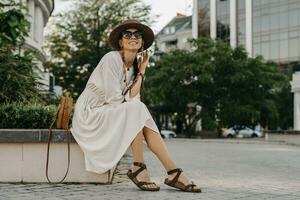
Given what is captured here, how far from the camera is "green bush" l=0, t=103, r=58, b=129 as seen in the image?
A: 6383 mm

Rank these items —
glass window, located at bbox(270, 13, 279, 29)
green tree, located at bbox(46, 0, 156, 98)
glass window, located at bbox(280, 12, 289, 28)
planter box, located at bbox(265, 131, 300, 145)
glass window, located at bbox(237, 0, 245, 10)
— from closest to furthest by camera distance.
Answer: planter box, located at bbox(265, 131, 300, 145), green tree, located at bbox(46, 0, 156, 98), glass window, located at bbox(280, 12, 289, 28), glass window, located at bbox(270, 13, 279, 29), glass window, located at bbox(237, 0, 245, 10)

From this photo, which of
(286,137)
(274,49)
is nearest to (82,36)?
(286,137)

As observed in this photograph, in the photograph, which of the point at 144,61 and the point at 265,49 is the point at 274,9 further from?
the point at 144,61

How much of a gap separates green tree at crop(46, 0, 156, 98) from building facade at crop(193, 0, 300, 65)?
22486 mm

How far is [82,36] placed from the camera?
1446 inches

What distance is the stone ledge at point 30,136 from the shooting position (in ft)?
19.2

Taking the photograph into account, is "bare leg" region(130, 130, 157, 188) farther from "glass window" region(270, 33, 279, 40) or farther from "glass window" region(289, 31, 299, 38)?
"glass window" region(270, 33, 279, 40)

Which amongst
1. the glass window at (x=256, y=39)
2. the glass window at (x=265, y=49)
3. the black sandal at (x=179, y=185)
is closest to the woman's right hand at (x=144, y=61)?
the black sandal at (x=179, y=185)

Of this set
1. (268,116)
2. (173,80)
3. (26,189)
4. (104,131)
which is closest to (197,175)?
(104,131)

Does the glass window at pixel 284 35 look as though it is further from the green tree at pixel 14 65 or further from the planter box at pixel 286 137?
the green tree at pixel 14 65

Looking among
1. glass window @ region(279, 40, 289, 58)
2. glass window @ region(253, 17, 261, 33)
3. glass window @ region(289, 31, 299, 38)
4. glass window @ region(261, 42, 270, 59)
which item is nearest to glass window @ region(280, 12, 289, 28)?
glass window @ region(289, 31, 299, 38)

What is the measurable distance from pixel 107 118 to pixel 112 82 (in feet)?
1.30

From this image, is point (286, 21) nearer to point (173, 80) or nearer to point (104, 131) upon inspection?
point (173, 80)

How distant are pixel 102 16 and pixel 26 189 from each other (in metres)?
32.7
